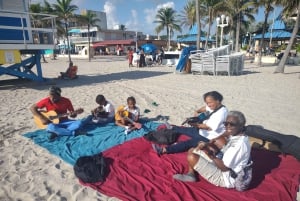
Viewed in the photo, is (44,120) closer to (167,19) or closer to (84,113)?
(84,113)

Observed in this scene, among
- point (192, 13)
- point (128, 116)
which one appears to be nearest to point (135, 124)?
point (128, 116)

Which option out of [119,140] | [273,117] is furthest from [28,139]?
[273,117]

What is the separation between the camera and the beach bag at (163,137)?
466 cm

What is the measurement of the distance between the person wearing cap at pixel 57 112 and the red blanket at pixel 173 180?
1234 millimetres

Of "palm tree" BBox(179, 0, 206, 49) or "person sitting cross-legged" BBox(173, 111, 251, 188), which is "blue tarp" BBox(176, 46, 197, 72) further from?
"person sitting cross-legged" BBox(173, 111, 251, 188)

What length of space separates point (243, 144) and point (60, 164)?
2894 mm

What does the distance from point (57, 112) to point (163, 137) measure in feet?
7.58

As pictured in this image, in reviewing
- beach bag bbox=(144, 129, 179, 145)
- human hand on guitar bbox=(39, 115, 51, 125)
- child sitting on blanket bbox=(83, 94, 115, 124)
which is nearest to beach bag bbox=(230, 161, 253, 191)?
beach bag bbox=(144, 129, 179, 145)

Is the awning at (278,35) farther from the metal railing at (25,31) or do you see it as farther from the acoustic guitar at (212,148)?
the acoustic guitar at (212,148)

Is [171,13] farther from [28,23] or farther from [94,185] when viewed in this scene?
[94,185]

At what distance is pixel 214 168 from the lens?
10.4 feet

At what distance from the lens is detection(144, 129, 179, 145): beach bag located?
15.3 feet

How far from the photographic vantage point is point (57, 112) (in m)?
5.16

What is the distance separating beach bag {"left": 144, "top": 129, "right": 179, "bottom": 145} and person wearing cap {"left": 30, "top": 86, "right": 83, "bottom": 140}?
1.61m
